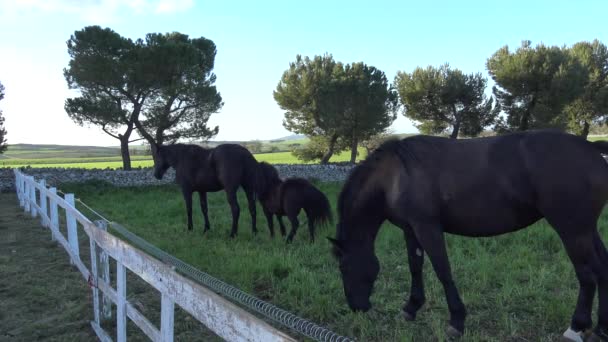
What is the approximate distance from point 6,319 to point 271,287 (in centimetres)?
254

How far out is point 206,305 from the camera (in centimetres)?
156

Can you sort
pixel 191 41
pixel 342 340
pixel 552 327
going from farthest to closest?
pixel 191 41, pixel 552 327, pixel 342 340

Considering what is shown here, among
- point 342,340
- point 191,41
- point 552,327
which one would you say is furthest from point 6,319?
point 191,41

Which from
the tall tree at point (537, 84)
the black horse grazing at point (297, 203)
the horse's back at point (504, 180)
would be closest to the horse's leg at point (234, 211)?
the black horse grazing at point (297, 203)

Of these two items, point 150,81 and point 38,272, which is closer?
point 38,272

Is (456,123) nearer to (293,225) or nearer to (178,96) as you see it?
(178,96)

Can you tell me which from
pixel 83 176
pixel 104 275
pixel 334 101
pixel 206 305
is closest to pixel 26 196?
pixel 83 176

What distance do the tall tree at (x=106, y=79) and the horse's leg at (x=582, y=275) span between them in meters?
19.7

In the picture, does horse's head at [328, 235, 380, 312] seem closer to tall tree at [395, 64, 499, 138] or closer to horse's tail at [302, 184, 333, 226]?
horse's tail at [302, 184, 333, 226]

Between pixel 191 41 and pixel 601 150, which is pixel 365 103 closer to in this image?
pixel 191 41

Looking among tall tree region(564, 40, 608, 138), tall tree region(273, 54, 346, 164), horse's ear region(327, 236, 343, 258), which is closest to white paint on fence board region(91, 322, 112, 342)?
horse's ear region(327, 236, 343, 258)

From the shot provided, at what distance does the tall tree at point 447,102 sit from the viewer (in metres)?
28.2

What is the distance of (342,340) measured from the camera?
54.2 inches

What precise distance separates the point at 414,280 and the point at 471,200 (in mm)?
923
